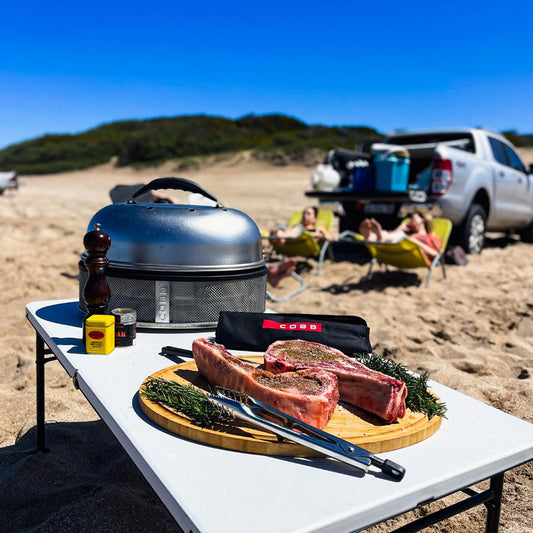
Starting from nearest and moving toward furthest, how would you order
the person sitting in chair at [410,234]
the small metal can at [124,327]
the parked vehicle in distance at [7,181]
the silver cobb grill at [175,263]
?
the small metal can at [124,327] → the silver cobb grill at [175,263] → the person sitting in chair at [410,234] → the parked vehicle in distance at [7,181]

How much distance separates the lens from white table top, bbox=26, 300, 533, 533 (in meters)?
1.07

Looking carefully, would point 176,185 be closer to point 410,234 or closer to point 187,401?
point 187,401

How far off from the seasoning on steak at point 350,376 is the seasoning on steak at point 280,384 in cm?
5

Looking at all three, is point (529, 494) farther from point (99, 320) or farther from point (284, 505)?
point (99, 320)

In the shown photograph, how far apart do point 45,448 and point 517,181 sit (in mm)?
8954

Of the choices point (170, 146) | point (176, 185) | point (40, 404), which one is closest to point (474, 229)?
point (176, 185)

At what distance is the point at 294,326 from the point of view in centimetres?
210

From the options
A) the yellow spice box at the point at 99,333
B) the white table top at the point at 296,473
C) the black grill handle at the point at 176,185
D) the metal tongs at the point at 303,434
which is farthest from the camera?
the black grill handle at the point at 176,185

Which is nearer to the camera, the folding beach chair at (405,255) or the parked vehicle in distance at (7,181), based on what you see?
the folding beach chair at (405,255)

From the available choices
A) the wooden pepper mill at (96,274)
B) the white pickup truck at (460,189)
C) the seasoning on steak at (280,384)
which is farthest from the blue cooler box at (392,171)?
the seasoning on steak at (280,384)

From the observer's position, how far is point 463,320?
5.11 meters

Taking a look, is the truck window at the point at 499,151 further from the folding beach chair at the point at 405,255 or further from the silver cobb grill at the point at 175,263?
the silver cobb grill at the point at 175,263

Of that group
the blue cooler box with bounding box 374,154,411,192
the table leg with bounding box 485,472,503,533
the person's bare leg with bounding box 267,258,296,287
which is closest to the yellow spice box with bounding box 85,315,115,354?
the table leg with bounding box 485,472,503,533

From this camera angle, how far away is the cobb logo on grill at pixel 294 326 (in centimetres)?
208
